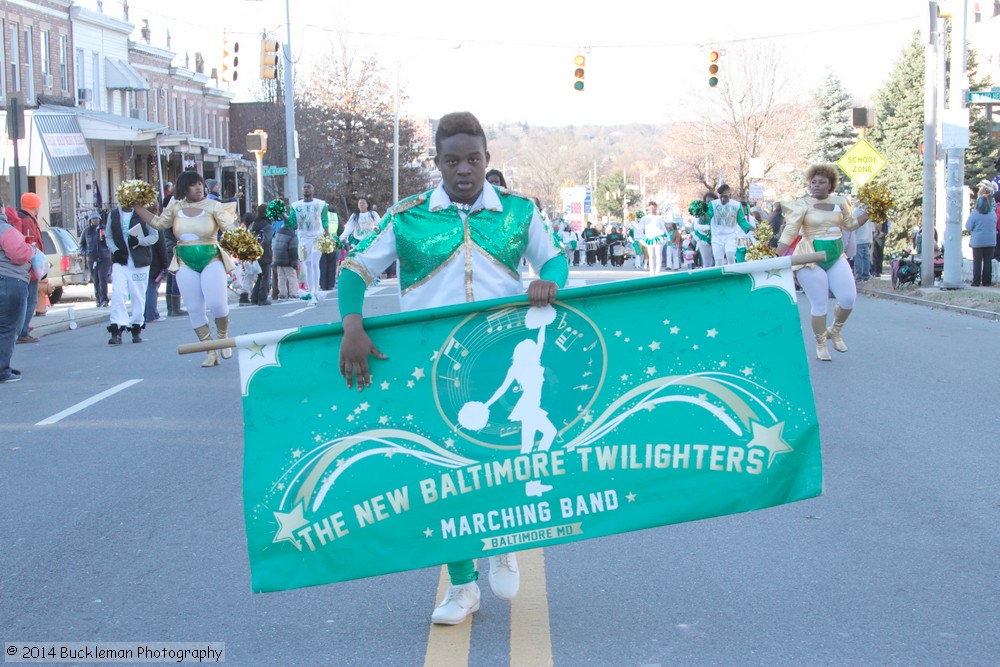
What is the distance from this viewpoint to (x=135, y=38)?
5141 centimetres

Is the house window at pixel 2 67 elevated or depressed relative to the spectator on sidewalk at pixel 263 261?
elevated

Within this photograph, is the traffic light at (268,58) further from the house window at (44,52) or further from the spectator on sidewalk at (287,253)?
the house window at (44,52)

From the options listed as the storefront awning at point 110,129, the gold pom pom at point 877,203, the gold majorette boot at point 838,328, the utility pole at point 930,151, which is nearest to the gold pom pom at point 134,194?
the gold majorette boot at point 838,328

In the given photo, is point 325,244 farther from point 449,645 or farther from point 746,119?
point 746,119

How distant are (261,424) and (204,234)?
8.78 meters

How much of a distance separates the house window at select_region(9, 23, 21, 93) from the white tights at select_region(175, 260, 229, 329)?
1047 inches

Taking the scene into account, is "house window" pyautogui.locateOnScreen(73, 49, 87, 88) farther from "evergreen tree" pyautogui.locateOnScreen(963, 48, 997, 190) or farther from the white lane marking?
the white lane marking

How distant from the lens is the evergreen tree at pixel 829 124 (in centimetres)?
5944

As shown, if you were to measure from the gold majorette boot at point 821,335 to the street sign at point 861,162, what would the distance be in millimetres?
14052

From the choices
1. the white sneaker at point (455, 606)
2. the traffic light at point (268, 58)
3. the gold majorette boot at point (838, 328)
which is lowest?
the white sneaker at point (455, 606)

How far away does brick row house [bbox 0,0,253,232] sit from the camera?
3328 centimetres

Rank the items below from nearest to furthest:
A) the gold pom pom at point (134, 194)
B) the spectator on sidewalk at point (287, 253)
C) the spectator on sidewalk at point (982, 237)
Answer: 1. the gold pom pom at point (134, 194)
2. the spectator on sidewalk at point (982, 237)
3. the spectator on sidewalk at point (287, 253)

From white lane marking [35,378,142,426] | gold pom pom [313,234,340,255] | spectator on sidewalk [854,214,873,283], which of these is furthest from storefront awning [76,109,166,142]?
white lane marking [35,378,142,426]

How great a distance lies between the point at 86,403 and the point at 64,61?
3251cm
